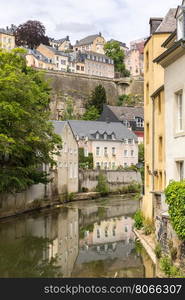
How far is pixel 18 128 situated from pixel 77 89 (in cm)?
7337

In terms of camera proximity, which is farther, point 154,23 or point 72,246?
point 154,23

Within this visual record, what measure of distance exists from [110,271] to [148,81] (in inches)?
500

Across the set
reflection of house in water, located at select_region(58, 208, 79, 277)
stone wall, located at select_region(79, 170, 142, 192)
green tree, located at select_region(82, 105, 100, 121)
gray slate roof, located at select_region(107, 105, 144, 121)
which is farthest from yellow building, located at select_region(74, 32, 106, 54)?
reflection of house in water, located at select_region(58, 208, 79, 277)

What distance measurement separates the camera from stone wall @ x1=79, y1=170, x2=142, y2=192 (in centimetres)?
5925

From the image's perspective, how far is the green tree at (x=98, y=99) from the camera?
98881 mm

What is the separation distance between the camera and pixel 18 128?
3369cm

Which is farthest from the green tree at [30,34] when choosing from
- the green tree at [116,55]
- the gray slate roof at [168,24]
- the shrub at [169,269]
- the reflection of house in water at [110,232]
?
the shrub at [169,269]

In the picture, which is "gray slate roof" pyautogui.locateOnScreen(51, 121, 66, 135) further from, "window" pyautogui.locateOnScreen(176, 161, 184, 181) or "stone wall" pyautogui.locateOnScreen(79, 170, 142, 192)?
"window" pyautogui.locateOnScreen(176, 161, 184, 181)

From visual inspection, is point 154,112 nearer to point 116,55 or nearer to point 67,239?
point 67,239

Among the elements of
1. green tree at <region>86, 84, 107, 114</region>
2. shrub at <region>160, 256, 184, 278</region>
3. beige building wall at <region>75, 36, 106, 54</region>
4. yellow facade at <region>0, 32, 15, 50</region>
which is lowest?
shrub at <region>160, 256, 184, 278</region>

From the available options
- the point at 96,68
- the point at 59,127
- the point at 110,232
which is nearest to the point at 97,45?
the point at 96,68

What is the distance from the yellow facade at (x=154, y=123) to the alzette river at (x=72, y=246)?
10.3 feet

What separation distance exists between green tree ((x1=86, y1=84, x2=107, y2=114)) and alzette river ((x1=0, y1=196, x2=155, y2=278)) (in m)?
57.7

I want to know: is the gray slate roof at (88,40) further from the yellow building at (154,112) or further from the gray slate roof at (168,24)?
the gray slate roof at (168,24)
